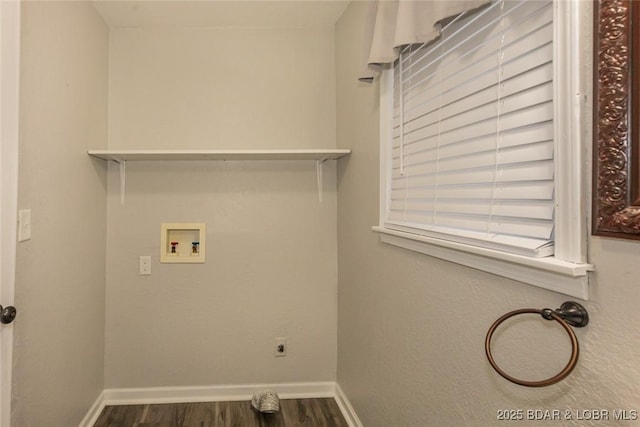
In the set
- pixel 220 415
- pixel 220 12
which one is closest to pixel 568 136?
pixel 220 12

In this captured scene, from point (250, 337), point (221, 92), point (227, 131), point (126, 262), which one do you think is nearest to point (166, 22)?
point (221, 92)

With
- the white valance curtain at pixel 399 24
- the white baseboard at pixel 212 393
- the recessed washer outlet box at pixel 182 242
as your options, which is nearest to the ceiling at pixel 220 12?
the white valance curtain at pixel 399 24

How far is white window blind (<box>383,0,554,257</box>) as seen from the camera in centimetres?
91

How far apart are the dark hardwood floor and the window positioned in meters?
1.40

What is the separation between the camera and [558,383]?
33.1 inches

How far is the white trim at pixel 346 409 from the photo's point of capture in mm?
2207

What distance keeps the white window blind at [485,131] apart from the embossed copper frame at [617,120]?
0.14 meters

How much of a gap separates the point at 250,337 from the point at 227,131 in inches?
54.3

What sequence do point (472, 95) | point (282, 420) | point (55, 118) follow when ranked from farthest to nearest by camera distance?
point (282, 420), point (55, 118), point (472, 95)

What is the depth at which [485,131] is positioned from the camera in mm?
1108

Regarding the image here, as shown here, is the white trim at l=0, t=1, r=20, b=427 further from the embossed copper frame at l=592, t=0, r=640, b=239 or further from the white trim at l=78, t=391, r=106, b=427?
the embossed copper frame at l=592, t=0, r=640, b=239

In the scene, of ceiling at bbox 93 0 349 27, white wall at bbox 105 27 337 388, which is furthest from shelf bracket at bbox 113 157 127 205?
ceiling at bbox 93 0 349 27

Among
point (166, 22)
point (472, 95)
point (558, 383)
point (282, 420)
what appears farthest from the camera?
point (166, 22)

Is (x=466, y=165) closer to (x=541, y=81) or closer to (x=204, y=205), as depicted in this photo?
(x=541, y=81)
